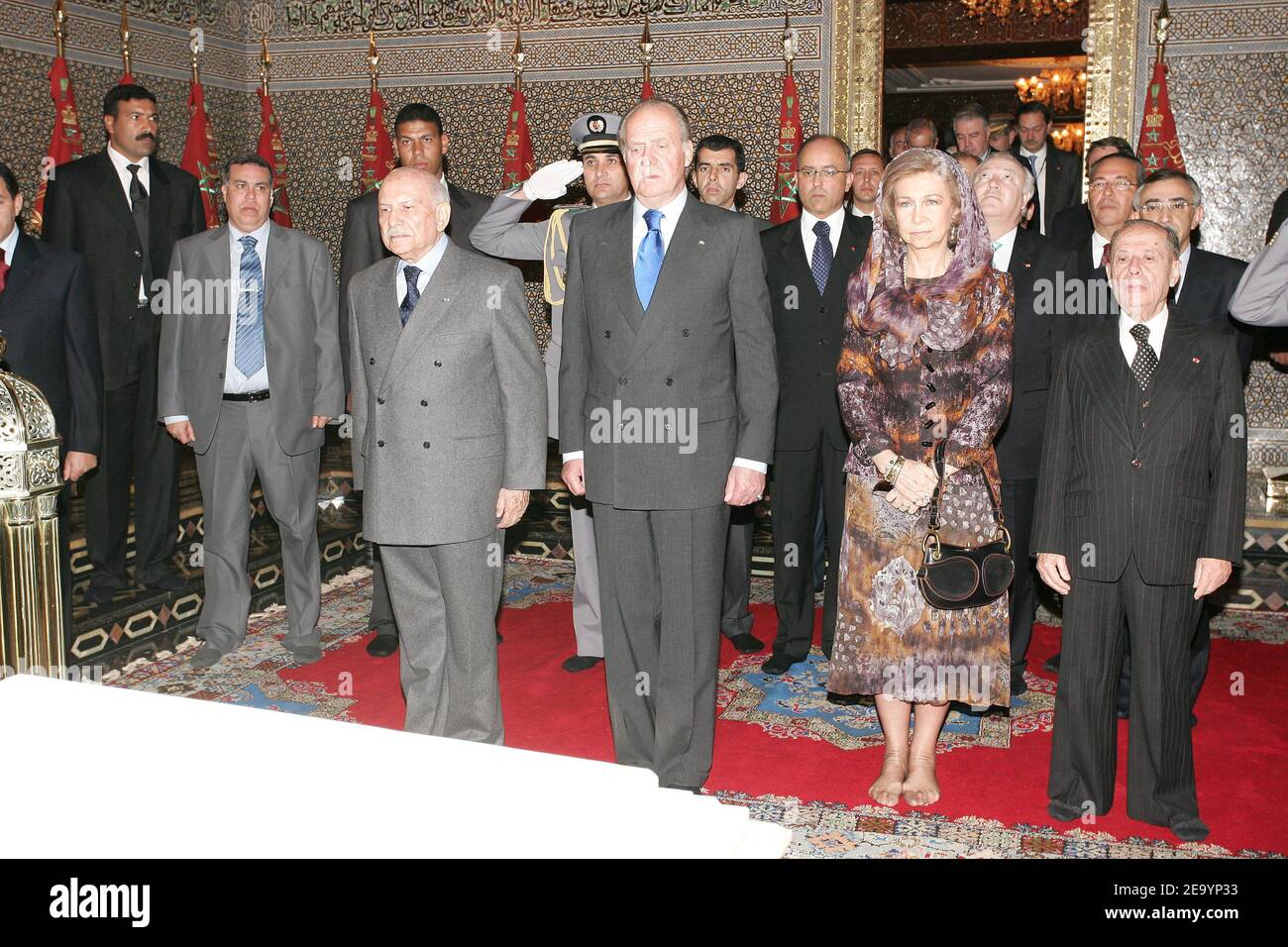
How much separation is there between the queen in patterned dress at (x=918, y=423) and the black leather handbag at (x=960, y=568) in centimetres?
2

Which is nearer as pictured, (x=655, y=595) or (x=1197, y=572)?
(x=1197, y=572)

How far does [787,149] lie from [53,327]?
4.62 meters

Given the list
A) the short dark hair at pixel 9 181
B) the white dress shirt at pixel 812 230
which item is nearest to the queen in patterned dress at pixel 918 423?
the white dress shirt at pixel 812 230

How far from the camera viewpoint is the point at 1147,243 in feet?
9.38

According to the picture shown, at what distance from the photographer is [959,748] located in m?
3.59

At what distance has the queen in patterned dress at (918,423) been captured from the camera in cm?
288

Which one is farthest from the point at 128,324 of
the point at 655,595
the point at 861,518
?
the point at 861,518

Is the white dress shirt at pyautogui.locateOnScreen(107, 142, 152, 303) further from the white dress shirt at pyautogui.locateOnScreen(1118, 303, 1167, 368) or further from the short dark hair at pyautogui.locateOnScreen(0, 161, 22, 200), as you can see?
the white dress shirt at pyautogui.locateOnScreen(1118, 303, 1167, 368)

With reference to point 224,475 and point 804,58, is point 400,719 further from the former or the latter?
point 804,58

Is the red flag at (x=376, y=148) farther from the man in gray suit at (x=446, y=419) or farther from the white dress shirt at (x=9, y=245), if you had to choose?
the man in gray suit at (x=446, y=419)

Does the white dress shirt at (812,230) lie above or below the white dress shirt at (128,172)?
below

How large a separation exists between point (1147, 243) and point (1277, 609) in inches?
117

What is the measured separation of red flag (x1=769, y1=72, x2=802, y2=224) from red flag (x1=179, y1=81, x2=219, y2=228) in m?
3.48

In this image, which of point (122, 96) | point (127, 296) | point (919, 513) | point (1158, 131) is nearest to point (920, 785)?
point (919, 513)
